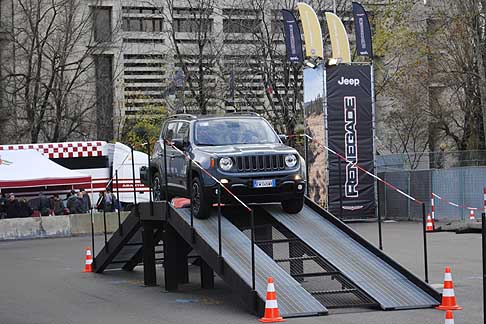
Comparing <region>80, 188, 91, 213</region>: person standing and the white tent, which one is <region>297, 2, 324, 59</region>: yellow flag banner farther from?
<region>80, 188, 91, 213</region>: person standing

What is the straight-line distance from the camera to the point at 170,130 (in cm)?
1989

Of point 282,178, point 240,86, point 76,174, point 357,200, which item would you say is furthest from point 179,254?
point 240,86

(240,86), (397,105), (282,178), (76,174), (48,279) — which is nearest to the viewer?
(282,178)

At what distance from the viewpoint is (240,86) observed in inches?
1906

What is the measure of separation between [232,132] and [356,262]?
158 inches

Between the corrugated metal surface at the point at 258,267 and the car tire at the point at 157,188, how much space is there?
2.44 metres

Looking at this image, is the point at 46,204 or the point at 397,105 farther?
the point at 397,105

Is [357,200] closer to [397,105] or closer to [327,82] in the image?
[327,82]

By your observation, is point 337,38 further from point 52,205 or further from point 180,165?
point 180,165

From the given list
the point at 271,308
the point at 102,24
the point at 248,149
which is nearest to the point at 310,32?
the point at 248,149

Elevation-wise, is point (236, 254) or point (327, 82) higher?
point (327, 82)

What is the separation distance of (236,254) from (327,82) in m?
20.6

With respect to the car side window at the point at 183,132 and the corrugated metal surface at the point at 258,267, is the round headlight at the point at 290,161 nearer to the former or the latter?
the corrugated metal surface at the point at 258,267

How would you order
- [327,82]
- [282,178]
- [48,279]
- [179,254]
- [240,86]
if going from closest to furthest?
[282,178] < [179,254] < [48,279] < [327,82] < [240,86]
